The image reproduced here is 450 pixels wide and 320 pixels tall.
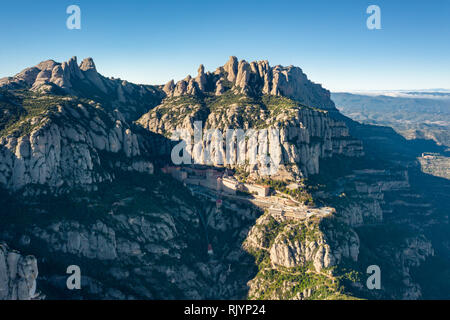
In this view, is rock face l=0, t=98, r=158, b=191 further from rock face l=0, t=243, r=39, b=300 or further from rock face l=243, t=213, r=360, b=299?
rock face l=243, t=213, r=360, b=299

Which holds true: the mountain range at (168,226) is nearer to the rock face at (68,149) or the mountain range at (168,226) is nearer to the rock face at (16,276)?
the rock face at (16,276)

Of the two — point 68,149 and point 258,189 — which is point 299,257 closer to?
point 258,189

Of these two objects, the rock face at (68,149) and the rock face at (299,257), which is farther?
the rock face at (68,149)

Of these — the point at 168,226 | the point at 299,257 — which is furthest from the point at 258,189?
the point at 168,226

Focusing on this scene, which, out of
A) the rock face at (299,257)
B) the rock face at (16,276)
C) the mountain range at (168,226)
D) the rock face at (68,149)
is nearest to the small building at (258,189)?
the mountain range at (168,226)

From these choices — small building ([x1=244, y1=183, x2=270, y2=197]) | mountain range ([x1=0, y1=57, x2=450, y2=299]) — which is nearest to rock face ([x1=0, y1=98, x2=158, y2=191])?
mountain range ([x1=0, y1=57, x2=450, y2=299])

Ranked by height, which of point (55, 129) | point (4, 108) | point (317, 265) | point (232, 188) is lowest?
point (317, 265)
